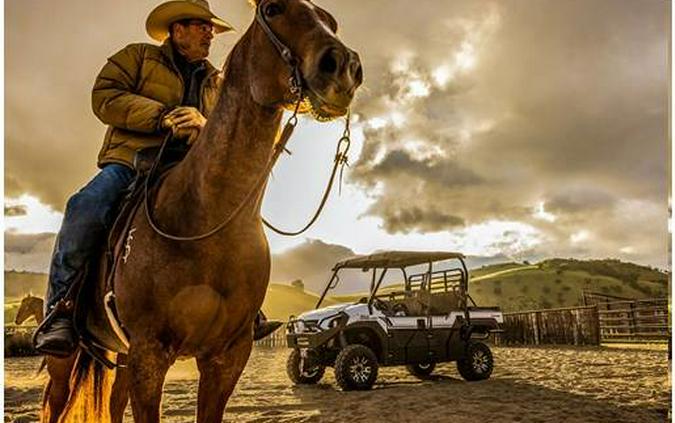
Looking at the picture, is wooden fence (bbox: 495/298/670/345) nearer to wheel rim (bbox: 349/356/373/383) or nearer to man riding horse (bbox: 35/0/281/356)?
wheel rim (bbox: 349/356/373/383)

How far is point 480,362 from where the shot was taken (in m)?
11.2

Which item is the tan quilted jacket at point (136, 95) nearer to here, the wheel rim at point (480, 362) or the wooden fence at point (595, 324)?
the wheel rim at point (480, 362)

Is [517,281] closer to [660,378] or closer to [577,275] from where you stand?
[577,275]

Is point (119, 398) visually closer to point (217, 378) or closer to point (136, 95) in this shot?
point (217, 378)

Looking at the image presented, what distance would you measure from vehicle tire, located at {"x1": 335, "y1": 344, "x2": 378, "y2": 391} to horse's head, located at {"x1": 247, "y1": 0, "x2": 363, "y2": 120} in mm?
7501

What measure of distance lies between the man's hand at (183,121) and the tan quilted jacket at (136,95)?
0.08 meters

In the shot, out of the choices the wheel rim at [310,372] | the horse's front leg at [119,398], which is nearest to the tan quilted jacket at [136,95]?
the horse's front leg at [119,398]

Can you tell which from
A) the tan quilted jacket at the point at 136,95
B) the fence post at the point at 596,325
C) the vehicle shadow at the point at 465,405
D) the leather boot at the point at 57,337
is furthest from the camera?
the fence post at the point at 596,325

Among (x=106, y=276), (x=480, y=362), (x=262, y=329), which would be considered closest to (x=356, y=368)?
(x=480, y=362)

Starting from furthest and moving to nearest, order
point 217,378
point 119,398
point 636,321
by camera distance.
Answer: point 636,321
point 119,398
point 217,378

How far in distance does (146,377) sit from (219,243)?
0.61 m

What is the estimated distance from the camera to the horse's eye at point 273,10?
8.41ft

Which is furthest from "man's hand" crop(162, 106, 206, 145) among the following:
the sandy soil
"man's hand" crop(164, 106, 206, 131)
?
the sandy soil

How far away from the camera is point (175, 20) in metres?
3.47
